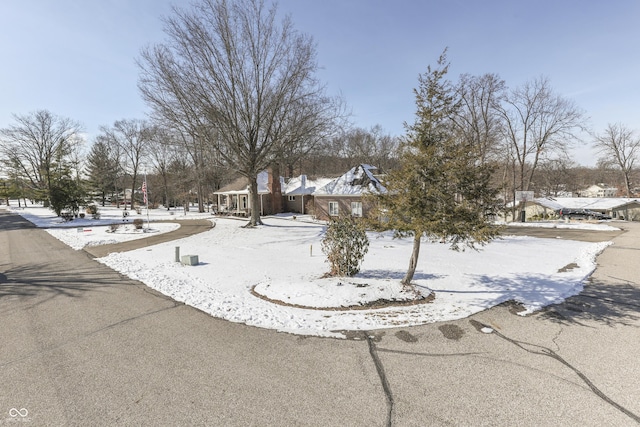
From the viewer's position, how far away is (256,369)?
4.24 metres

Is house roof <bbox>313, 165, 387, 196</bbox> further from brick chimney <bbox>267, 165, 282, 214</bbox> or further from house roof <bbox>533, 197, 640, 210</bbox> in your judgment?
house roof <bbox>533, 197, 640, 210</bbox>

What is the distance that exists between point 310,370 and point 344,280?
4.30 meters

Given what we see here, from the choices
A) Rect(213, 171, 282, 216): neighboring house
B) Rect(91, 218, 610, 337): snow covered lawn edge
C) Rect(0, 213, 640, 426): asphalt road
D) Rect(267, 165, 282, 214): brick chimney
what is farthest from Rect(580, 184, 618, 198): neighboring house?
Rect(0, 213, 640, 426): asphalt road

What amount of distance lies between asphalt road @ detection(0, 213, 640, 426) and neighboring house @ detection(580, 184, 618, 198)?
104582 millimetres

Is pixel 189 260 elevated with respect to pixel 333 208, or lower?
lower

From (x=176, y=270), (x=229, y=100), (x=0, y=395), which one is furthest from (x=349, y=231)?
(x=229, y=100)

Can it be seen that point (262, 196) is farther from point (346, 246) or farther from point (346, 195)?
point (346, 246)

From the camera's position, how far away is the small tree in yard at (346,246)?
28.3ft

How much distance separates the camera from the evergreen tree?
6.68m

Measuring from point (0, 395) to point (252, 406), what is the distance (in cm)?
332

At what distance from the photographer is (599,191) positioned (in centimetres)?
8650

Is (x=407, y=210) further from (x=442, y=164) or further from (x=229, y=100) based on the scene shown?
(x=229, y=100)

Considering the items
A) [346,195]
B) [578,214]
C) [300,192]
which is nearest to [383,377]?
[346,195]

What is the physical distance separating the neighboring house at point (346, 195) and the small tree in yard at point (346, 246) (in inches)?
695
